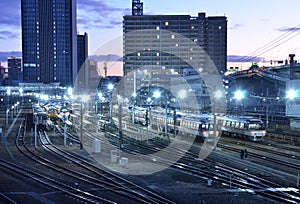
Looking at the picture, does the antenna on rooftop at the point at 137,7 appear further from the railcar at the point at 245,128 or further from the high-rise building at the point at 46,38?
the railcar at the point at 245,128

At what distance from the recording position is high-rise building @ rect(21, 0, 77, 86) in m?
165

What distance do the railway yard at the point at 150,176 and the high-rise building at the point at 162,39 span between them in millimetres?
107571

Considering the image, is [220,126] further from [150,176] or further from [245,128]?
[150,176]

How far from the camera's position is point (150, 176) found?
2061 centimetres

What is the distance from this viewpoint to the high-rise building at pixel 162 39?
137875 mm

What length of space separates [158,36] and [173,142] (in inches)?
4152

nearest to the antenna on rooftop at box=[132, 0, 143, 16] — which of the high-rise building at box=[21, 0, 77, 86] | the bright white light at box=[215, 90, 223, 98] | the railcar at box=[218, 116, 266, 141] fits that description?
the high-rise building at box=[21, 0, 77, 86]

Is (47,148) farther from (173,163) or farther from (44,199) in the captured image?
(44,199)

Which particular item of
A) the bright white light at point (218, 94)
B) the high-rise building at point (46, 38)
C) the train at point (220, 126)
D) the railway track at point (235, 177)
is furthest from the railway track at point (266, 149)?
the high-rise building at point (46, 38)

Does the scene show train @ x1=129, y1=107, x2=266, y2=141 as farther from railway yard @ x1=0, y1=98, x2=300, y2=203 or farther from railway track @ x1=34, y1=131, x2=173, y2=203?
railway track @ x1=34, y1=131, x2=173, y2=203

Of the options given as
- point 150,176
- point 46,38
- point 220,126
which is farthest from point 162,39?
point 150,176

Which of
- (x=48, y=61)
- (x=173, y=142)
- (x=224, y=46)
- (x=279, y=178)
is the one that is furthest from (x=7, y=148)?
(x=48, y=61)

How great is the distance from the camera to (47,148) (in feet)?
103

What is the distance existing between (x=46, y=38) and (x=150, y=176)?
513 ft
